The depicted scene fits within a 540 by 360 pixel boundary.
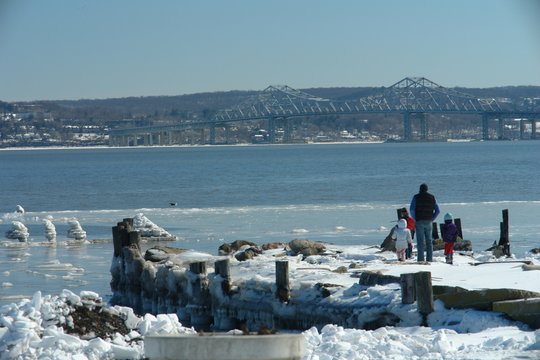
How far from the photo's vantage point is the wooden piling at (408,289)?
28.4ft

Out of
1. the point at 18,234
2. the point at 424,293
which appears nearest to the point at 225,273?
the point at 424,293

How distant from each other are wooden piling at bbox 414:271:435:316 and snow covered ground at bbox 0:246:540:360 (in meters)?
0.09

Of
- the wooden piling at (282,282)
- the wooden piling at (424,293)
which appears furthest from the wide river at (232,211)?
the wooden piling at (424,293)

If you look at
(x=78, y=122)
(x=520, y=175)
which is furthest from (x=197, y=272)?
(x=78, y=122)

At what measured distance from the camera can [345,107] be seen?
158250 millimetres

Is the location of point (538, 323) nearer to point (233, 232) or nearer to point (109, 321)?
point (109, 321)

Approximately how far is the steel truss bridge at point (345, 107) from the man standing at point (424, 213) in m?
126

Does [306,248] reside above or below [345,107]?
below

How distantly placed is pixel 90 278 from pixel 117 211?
16.9m

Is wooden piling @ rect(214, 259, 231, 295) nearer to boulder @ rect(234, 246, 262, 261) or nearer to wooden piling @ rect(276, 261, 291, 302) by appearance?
wooden piling @ rect(276, 261, 291, 302)

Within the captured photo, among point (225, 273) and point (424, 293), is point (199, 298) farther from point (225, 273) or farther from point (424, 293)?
point (424, 293)

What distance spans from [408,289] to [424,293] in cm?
30

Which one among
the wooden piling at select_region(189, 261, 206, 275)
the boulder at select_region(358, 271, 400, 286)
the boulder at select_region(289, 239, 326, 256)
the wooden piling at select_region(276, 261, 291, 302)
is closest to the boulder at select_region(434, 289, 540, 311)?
the boulder at select_region(358, 271, 400, 286)

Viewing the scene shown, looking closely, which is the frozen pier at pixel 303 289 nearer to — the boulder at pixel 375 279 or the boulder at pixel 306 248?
the boulder at pixel 375 279
